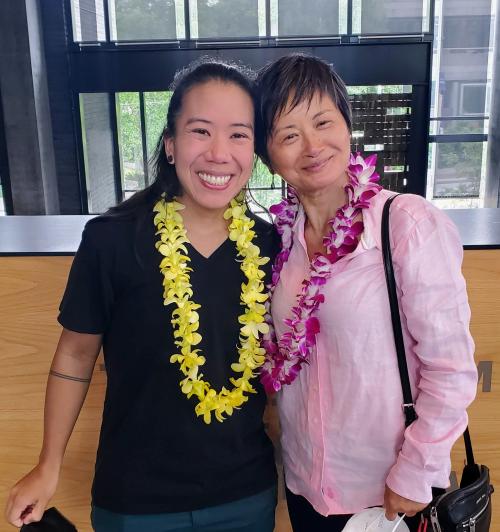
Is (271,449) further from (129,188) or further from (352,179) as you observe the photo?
(129,188)

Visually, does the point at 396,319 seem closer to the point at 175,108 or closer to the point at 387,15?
the point at 175,108

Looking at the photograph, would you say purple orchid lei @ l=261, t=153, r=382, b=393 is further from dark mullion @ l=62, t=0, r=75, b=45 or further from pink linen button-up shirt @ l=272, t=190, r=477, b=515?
dark mullion @ l=62, t=0, r=75, b=45

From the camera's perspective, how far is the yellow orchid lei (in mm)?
1209

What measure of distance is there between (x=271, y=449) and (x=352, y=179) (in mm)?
623

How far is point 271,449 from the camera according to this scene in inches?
52.9

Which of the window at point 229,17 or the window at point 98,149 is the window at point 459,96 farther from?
the window at point 98,149

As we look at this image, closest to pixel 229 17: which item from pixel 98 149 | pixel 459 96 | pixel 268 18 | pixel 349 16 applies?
pixel 268 18

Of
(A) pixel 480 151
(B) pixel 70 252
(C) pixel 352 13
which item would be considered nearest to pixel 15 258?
(B) pixel 70 252

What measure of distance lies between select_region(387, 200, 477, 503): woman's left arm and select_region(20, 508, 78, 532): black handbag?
73 cm

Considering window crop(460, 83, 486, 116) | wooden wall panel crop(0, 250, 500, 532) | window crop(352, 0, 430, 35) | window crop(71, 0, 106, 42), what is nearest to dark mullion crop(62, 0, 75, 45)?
window crop(71, 0, 106, 42)

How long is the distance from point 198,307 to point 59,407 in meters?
0.37

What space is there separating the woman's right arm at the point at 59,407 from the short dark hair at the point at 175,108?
0.29 metres

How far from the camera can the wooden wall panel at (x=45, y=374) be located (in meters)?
1.55

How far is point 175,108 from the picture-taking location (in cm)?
123
